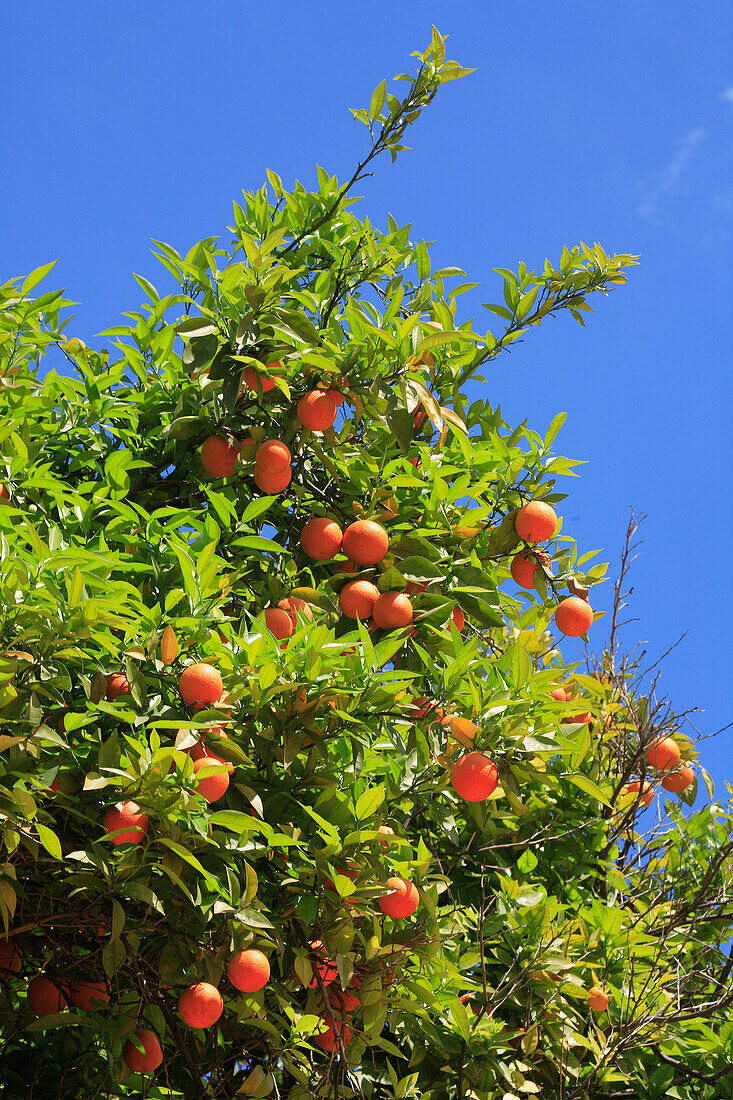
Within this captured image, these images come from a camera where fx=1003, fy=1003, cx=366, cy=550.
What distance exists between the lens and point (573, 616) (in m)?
3.15

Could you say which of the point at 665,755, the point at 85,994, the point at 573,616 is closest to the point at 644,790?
the point at 665,755

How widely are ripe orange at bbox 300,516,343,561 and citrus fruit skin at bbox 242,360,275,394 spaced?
442 millimetres

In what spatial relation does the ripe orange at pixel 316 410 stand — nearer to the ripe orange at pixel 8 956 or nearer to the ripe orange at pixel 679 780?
the ripe orange at pixel 8 956

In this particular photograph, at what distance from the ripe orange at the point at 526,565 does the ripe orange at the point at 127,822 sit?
58.3 inches

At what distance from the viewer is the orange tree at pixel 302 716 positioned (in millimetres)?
2348

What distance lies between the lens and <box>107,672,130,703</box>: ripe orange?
8.03 ft

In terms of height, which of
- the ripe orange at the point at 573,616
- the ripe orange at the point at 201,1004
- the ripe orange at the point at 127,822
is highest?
the ripe orange at the point at 573,616

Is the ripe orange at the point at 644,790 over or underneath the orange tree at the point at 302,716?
over

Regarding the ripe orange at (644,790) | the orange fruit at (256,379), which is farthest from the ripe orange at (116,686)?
the ripe orange at (644,790)

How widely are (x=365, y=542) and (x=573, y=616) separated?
28.2 inches

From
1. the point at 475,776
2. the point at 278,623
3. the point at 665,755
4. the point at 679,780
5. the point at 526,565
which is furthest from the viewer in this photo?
the point at 679,780

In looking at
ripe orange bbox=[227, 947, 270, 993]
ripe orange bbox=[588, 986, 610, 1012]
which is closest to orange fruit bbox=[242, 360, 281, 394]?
ripe orange bbox=[227, 947, 270, 993]

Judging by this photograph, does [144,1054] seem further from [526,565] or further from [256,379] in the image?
[256,379]

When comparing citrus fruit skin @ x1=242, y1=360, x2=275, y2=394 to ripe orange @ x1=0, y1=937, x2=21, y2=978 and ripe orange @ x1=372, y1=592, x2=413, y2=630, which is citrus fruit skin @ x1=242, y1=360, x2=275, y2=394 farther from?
ripe orange @ x1=0, y1=937, x2=21, y2=978
